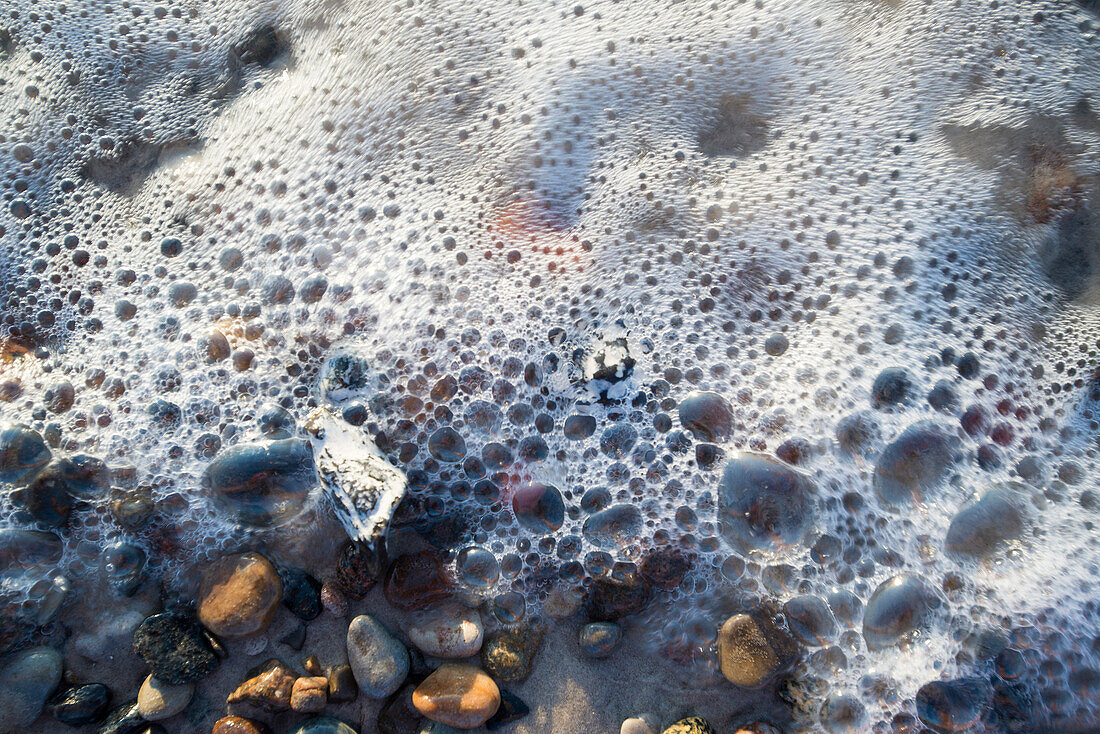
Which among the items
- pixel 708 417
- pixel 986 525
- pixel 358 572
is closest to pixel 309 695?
pixel 358 572

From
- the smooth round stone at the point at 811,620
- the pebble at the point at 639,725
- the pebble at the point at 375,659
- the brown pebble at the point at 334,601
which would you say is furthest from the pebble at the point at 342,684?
the smooth round stone at the point at 811,620

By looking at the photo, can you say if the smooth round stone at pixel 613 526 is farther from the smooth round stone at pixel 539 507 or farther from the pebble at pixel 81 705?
the pebble at pixel 81 705

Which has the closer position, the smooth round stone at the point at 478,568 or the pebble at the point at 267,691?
the pebble at the point at 267,691

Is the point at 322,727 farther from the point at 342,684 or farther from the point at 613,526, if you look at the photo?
Answer: the point at 613,526

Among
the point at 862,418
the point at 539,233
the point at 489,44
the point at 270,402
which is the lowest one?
the point at 862,418

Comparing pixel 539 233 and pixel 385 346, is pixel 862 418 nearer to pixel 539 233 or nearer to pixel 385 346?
pixel 539 233

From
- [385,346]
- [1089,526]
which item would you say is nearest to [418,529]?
[385,346]
